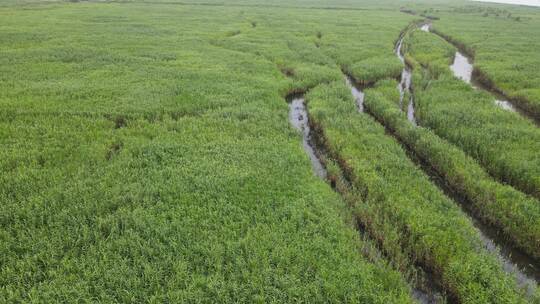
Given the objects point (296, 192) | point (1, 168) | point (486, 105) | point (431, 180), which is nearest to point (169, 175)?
point (296, 192)

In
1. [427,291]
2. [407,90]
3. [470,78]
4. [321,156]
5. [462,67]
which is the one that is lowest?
[427,291]

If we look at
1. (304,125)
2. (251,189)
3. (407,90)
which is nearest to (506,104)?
(407,90)

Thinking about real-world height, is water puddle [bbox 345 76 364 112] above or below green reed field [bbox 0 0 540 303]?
above

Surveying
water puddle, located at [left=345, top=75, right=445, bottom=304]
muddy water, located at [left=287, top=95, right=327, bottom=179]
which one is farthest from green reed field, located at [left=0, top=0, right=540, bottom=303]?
muddy water, located at [left=287, top=95, right=327, bottom=179]

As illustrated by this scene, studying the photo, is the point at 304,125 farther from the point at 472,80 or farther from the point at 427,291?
the point at 472,80

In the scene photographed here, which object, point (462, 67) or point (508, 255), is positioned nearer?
point (508, 255)

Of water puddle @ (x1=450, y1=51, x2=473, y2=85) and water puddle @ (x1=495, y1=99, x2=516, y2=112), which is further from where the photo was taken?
water puddle @ (x1=450, y1=51, x2=473, y2=85)

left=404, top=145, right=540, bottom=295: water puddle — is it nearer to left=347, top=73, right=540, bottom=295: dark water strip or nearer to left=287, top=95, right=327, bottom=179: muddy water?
left=347, top=73, right=540, bottom=295: dark water strip
